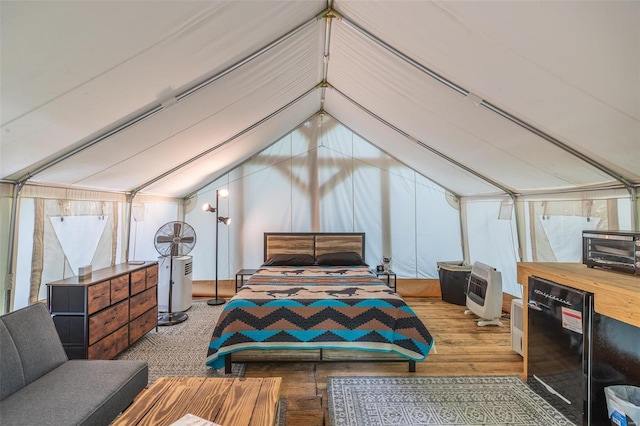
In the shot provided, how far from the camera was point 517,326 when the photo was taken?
3.16 m

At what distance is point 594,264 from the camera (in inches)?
92.4

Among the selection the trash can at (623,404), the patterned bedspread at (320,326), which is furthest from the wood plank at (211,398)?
the trash can at (623,404)

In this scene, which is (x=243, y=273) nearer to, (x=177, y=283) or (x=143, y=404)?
(x=177, y=283)

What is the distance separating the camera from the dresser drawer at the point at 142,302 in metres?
3.24

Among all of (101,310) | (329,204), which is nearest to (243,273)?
(329,204)

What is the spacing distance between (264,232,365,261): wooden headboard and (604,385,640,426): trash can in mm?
3595

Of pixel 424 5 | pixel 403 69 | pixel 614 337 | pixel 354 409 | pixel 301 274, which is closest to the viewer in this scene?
pixel 424 5

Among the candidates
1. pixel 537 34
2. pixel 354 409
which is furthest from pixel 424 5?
pixel 354 409

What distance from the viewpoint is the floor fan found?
13.6ft

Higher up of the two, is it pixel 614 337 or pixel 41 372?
pixel 614 337

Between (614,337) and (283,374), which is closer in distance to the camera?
(614,337)

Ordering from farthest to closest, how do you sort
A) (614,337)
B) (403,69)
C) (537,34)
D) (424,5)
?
(403,69)
(614,337)
(424,5)
(537,34)

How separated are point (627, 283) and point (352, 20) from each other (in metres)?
2.61

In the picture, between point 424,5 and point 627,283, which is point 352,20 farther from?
point 627,283
